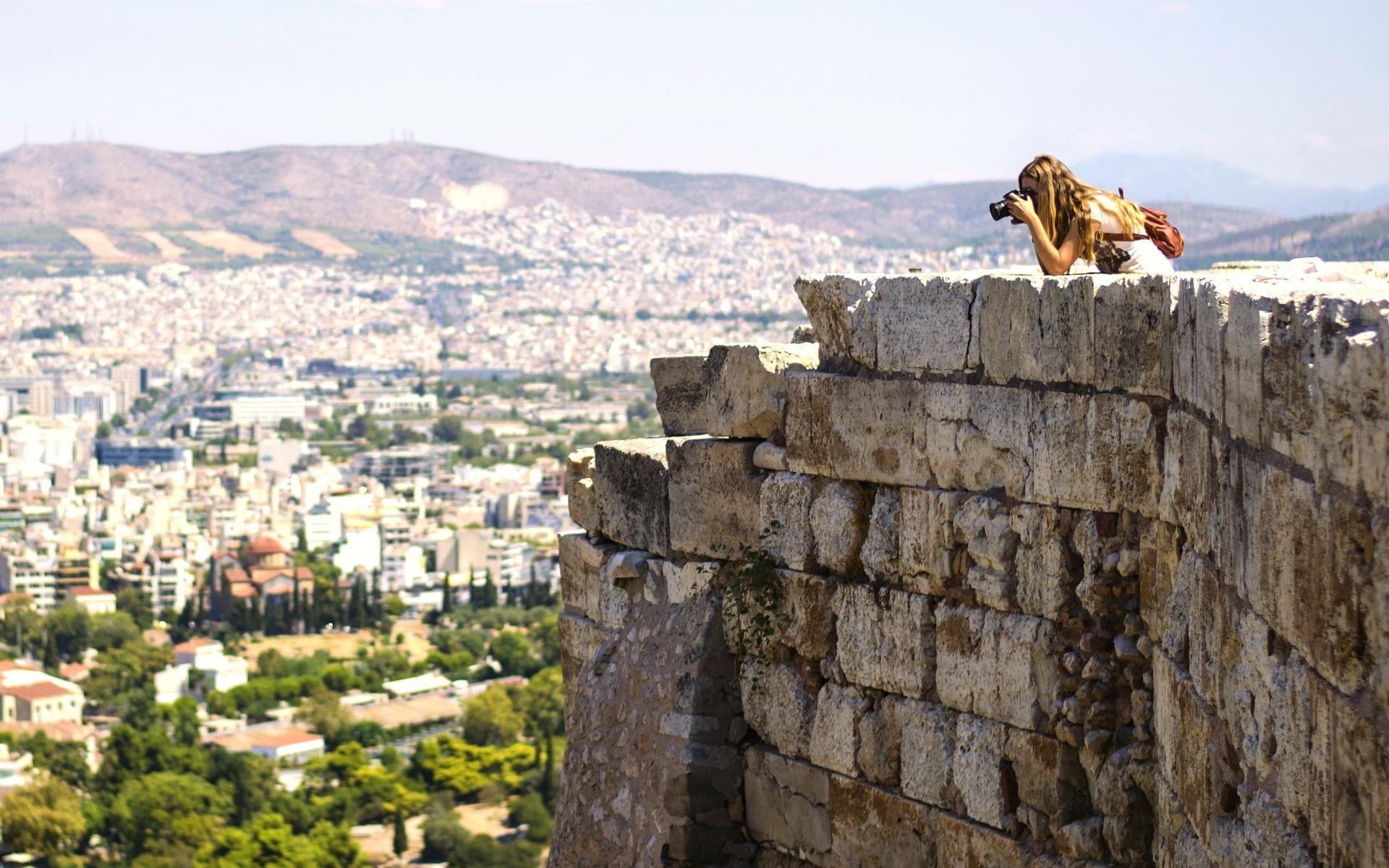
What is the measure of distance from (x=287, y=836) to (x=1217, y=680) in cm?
3352

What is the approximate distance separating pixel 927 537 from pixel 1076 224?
0.66 m

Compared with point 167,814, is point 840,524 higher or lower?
higher

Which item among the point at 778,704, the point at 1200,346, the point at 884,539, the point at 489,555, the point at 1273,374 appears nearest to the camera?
the point at 1273,374

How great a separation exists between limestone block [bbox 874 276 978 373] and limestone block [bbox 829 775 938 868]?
0.81m

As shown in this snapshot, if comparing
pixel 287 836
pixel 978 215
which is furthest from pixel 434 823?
pixel 978 215

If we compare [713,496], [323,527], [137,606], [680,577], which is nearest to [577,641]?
[680,577]

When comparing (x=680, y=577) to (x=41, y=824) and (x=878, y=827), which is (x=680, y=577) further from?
(x=41, y=824)

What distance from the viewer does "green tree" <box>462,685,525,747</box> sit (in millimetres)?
43250

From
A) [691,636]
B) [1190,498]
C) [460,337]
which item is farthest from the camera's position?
[460,337]

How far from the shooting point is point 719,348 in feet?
13.4

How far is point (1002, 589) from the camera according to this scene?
3197mm

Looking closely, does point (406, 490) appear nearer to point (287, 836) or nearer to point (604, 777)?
point (287, 836)

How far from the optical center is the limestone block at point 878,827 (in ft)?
11.2

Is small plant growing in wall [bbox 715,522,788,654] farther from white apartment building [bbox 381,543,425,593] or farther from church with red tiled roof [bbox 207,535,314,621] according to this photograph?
white apartment building [bbox 381,543,425,593]
